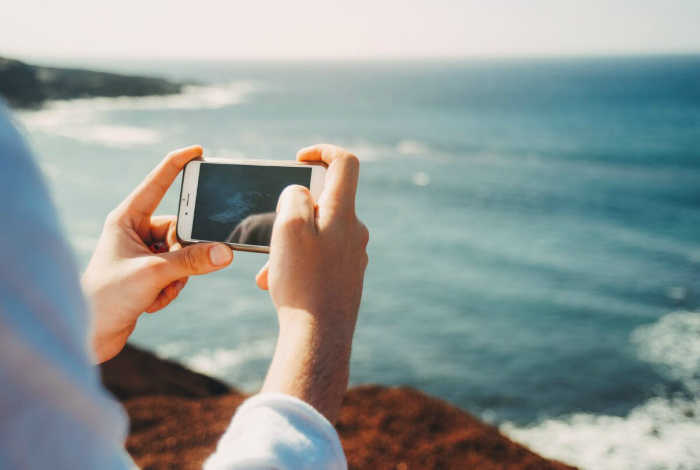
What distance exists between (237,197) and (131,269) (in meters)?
0.58

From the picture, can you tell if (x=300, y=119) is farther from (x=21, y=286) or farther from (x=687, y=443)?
(x=21, y=286)

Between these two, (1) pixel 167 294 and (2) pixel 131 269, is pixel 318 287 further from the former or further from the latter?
(1) pixel 167 294

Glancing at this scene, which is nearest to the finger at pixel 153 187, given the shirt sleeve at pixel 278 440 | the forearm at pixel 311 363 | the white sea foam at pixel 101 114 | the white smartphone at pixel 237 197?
the white smartphone at pixel 237 197

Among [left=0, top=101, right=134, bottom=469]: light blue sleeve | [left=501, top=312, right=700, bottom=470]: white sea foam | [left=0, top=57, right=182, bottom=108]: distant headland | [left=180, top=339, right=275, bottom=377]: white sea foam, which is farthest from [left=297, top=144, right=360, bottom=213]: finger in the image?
[left=0, top=57, right=182, bottom=108]: distant headland

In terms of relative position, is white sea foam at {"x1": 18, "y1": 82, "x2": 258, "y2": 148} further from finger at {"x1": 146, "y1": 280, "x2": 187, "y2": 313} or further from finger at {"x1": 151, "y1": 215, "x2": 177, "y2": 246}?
finger at {"x1": 146, "y1": 280, "x2": 187, "y2": 313}

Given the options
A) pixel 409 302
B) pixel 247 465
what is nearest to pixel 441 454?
pixel 247 465

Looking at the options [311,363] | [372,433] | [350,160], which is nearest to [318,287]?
[311,363]

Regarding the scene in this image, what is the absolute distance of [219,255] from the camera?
6.84ft

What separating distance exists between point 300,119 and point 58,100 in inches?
958

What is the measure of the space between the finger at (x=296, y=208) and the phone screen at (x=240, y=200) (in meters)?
0.71

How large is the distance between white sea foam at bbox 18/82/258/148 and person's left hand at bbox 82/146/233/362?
113 feet

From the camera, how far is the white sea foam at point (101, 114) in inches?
1422

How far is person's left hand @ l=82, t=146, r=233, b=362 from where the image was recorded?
192 cm

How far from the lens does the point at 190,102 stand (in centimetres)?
6731
